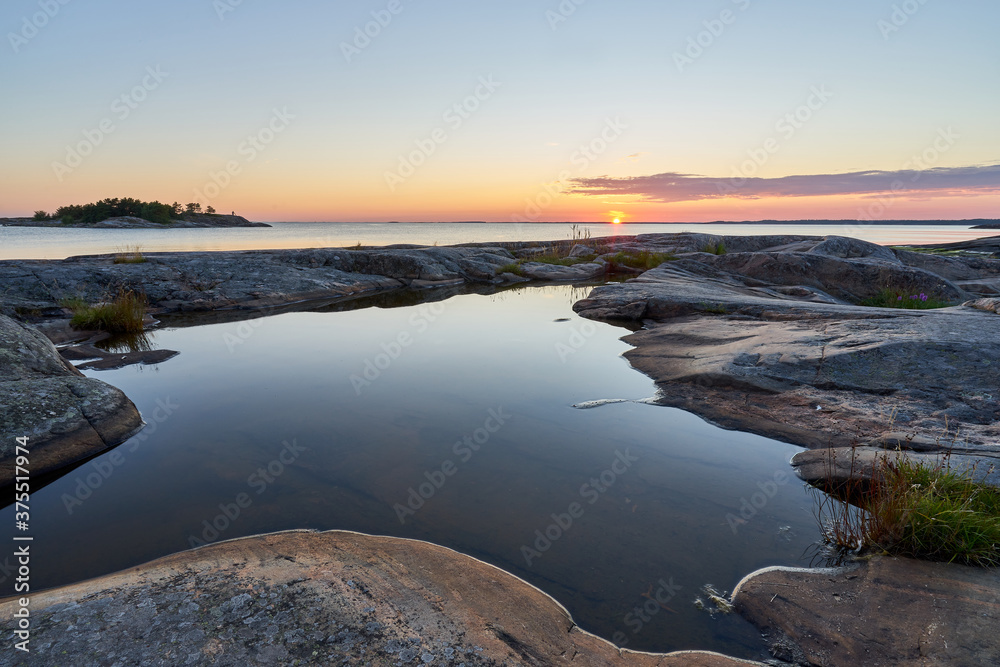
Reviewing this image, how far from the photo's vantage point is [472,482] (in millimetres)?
4574

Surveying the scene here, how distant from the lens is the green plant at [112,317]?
10430 millimetres

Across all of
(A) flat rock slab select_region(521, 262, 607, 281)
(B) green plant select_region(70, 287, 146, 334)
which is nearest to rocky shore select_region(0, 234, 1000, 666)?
(B) green plant select_region(70, 287, 146, 334)

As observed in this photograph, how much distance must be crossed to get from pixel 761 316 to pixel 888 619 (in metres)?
7.41

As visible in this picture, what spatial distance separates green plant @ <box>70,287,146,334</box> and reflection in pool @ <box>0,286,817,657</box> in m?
3.50

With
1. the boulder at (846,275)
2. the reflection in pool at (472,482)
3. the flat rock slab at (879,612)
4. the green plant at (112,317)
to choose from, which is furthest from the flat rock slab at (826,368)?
the green plant at (112,317)

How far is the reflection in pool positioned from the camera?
3420mm

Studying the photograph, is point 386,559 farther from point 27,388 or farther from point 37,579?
point 27,388

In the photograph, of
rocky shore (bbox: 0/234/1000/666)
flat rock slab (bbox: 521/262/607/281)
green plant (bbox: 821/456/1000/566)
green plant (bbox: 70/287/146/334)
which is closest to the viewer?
rocky shore (bbox: 0/234/1000/666)

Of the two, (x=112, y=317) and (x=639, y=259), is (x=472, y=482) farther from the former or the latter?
(x=639, y=259)

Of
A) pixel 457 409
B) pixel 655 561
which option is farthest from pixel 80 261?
pixel 655 561

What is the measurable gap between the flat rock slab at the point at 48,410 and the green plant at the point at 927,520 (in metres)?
6.90

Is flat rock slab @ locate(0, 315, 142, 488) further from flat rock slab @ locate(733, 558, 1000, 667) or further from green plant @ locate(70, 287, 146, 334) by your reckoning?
flat rock slab @ locate(733, 558, 1000, 667)

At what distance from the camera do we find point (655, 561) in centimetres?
349

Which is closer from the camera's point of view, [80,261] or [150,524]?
[150,524]
